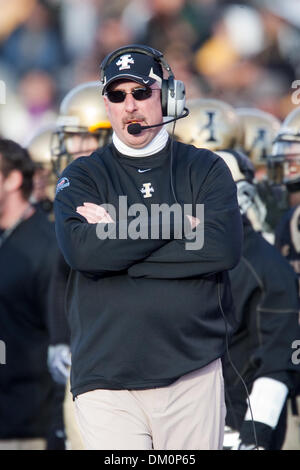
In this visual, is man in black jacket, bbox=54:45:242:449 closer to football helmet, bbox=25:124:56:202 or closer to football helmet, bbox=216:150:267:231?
football helmet, bbox=216:150:267:231

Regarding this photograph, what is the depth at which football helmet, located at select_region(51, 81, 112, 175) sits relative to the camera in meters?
5.76

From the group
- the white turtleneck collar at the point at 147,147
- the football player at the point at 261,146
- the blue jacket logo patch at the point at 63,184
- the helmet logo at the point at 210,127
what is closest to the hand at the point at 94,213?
the blue jacket logo patch at the point at 63,184

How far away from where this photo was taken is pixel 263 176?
21.9 feet

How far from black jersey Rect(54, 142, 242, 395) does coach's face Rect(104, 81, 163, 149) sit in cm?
10

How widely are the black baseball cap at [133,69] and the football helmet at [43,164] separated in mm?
2804

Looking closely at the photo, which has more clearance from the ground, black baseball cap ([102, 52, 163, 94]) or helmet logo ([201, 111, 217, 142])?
helmet logo ([201, 111, 217, 142])

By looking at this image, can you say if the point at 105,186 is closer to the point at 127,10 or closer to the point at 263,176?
the point at 263,176

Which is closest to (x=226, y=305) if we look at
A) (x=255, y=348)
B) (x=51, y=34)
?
(x=255, y=348)

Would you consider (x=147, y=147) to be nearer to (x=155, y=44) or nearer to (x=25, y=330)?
(x=25, y=330)

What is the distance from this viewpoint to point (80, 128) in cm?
594

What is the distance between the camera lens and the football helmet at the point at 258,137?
23.1ft

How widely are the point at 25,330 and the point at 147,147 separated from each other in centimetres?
175

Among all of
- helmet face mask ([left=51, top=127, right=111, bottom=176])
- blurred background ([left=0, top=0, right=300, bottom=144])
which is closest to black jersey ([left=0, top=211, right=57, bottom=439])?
helmet face mask ([left=51, top=127, right=111, bottom=176])

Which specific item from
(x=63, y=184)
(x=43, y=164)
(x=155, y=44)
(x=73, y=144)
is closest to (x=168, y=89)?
(x=63, y=184)
